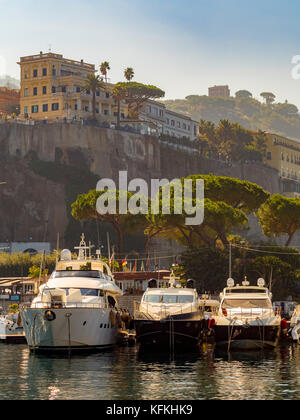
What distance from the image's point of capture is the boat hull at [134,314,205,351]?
4872cm

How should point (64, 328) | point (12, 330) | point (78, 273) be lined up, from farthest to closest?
point (12, 330), point (78, 273), point (64, 328)

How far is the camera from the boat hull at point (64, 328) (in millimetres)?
47719

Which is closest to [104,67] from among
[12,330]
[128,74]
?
[128,74]

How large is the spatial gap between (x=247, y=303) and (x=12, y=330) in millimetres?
24361

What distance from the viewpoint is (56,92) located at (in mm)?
142625

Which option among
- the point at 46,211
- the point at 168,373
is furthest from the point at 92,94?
the point at 168,373

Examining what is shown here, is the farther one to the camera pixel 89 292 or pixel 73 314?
pixel 89 292

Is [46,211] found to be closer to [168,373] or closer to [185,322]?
[185,322]

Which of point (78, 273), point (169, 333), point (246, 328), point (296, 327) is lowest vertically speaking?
point (296, 327)

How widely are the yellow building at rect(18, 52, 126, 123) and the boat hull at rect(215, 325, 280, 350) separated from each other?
9517 cm

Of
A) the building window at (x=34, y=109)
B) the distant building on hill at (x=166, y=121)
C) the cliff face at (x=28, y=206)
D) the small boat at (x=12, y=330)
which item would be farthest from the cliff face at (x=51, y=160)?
the small boat at (x=12, y=330)

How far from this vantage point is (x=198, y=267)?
8412 cm

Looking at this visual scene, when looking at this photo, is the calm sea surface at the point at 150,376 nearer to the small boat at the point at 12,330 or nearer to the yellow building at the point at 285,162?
the small boat at the point at 12,330

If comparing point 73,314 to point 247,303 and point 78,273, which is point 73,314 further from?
point 247,303
